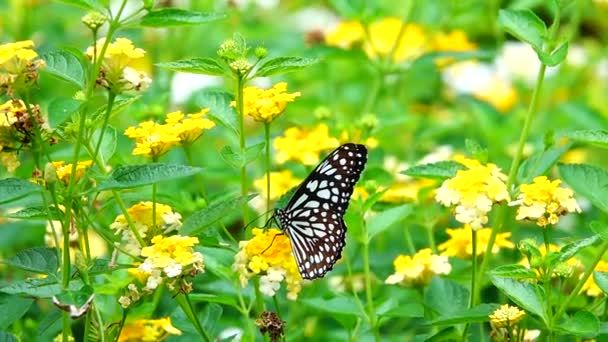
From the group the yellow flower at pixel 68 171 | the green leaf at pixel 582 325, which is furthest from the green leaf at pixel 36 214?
the green leaf at pixel 582 325

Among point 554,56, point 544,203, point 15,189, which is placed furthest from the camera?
point 554,56

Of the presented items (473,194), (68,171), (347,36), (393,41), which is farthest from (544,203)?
(393,41)

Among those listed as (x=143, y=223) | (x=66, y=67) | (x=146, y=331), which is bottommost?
(x=146, y=331)

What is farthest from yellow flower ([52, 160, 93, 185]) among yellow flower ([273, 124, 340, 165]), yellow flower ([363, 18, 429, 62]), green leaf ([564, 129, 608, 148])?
yellow flower ([363, 18, 429, 62])

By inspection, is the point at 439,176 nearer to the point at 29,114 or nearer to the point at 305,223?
the point at 305,223

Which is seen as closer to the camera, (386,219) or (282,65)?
(282,65)

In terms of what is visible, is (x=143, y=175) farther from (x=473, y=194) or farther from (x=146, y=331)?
(x=473, y=194)
